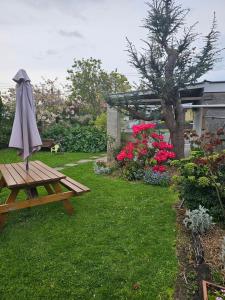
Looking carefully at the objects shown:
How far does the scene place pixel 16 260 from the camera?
3.20 metres

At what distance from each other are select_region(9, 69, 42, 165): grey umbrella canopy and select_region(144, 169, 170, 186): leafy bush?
3.01m

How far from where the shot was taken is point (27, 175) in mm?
4461

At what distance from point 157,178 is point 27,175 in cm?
317

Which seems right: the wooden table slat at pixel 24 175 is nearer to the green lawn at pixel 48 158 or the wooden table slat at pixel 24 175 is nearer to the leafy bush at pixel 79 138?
the green lawn at pixel 48 158

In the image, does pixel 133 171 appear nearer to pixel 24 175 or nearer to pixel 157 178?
pixel 157 178

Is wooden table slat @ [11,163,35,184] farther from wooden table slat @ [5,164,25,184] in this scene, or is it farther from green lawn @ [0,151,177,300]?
green lawn @ [0,151,177,300]

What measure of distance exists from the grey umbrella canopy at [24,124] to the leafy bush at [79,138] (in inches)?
309

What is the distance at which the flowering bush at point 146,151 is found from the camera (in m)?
6.75

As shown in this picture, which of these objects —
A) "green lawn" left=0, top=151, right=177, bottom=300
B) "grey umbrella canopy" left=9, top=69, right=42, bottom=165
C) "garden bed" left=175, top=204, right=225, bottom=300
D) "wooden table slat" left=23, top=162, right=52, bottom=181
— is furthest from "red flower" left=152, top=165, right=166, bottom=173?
"grey umbrella canopy" left=9, top=69, right=42, bottom=165

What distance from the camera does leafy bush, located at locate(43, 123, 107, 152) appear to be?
40.8ft

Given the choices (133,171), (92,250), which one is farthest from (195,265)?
(133,171)

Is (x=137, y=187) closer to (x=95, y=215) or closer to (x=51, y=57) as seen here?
(x=95, y=215)

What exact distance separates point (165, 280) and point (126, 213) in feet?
6.03

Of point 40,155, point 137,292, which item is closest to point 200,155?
point 137,292
